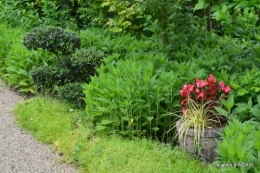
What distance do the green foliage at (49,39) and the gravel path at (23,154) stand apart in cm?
116

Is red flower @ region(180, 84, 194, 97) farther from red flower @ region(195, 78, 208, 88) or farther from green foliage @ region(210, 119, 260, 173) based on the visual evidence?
green foliage @ region(210, 119, 260, 173)

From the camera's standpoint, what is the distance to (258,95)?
13.2 feet

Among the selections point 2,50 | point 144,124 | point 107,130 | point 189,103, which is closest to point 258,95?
point 189,103

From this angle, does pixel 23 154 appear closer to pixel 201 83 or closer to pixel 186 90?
pixel 186 90

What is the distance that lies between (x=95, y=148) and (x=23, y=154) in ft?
2.96

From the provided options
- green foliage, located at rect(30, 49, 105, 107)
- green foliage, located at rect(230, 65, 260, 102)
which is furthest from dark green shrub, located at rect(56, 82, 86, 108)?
green foliage, located at rect(230, 65, 260, 102)

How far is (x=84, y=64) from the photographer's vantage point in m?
5.74

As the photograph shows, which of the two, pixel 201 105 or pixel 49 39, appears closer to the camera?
pixel 201 105

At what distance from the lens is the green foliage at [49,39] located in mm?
5918

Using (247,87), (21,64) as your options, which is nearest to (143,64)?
(247,87)

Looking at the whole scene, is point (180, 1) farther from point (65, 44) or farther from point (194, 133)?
point (194, 133)

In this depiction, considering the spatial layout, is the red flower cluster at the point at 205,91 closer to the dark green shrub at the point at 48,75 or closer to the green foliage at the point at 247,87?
the green foliage at the point at 247,87

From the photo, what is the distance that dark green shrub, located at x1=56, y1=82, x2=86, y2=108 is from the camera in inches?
215

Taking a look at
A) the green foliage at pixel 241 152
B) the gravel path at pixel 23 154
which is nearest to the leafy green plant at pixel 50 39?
the gravel path at pixel 23 154
